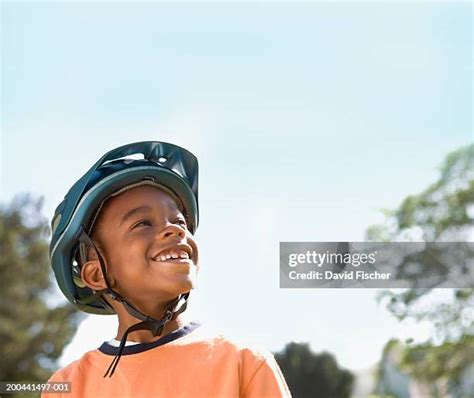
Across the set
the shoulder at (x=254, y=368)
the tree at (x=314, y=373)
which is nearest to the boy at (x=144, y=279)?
the shoulder at (x=254, y=368)

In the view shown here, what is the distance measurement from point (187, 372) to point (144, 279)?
0.24 metres

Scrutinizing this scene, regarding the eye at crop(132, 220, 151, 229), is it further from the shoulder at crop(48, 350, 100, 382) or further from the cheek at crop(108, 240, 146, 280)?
the shoulder at crop(48, 350, 100, 382)

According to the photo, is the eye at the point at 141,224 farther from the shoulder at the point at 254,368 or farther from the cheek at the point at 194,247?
the shoulder at the point at 254,368

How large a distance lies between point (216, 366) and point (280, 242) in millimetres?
1104

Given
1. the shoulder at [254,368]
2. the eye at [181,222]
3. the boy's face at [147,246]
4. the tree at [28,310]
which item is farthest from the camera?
the tree at [28,310]

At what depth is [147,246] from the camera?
1.73 metres

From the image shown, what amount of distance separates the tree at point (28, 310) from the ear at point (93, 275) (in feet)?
6.50

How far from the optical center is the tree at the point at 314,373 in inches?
153

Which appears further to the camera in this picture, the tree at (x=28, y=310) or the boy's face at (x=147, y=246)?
the tree at (x=28, y=310)

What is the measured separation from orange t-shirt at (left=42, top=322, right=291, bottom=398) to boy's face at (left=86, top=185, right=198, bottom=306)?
118 millimetres

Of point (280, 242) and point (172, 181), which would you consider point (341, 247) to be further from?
point (172, 181)

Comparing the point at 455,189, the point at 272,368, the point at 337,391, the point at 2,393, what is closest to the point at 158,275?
the point at 272,368

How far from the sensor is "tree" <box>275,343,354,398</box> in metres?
3.90

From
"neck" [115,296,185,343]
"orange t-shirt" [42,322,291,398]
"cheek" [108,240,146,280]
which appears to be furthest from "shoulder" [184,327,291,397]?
"cheek" [108,240,146,280]
